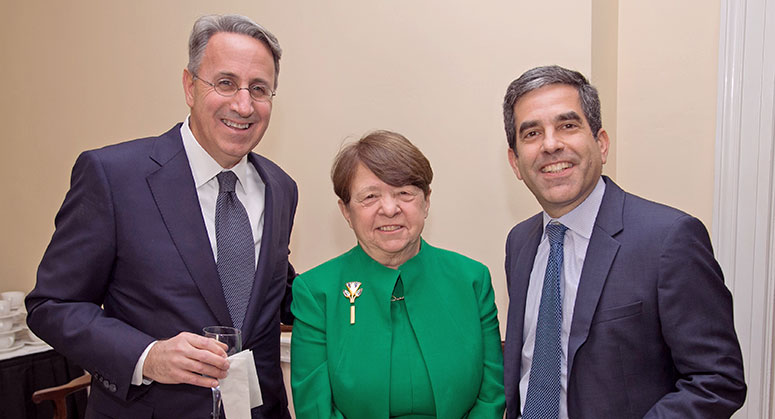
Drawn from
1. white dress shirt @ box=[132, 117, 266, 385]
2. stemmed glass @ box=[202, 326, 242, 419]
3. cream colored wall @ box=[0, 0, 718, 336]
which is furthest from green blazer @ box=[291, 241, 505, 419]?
cream colored wall @ box=[0, 0, 718, 336]

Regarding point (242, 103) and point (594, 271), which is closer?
point (594, 271)

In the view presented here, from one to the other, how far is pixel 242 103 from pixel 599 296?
117cm

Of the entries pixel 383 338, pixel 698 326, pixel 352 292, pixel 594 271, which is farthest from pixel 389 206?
pixel 698 326

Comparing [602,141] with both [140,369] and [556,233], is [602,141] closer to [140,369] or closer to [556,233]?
[556,233]

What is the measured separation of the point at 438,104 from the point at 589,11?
2.47ft

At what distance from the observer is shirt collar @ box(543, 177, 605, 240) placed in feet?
5.85

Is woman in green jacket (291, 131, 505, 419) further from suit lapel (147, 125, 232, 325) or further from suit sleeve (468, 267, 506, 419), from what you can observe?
suit lapel (147, 125, 232, 325)

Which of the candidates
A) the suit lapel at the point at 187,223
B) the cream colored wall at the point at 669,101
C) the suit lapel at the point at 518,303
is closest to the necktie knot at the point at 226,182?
the suit lapel at the point at 187,223

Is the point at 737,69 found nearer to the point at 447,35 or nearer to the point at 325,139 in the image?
the point at 447,35

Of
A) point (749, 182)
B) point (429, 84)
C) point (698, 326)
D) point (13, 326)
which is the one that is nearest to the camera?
point (698, 326)

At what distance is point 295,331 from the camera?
6.43 ft

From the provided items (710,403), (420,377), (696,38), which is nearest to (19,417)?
(420,377)

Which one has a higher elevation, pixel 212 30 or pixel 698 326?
pixel 212 30

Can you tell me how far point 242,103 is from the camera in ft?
6.11
